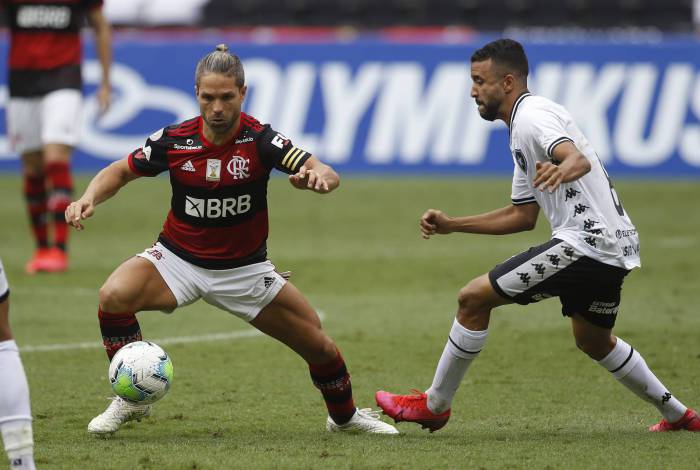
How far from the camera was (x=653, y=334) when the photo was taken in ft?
31.0

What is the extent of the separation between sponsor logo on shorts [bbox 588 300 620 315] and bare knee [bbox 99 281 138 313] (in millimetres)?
2342

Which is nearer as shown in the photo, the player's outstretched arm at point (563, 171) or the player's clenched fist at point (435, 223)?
the player's outstretched arm at point (563, 171)

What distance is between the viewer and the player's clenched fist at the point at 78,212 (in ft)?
19.4

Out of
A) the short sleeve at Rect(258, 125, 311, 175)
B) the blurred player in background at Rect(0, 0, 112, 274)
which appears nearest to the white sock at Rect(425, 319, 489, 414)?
the short sleeve at Rect(258, 125, 311, 175)

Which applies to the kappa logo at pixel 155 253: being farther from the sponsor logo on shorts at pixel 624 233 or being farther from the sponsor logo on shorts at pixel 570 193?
the sponsor logo on shorts at pixel 624 233

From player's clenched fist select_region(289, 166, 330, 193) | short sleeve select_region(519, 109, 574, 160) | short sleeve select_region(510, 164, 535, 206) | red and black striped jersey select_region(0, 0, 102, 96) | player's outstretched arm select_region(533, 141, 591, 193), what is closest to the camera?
player's outstretched arm select_region(533, 141, 591, 193)

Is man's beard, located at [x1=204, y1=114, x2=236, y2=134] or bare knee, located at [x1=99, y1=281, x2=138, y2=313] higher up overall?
man's beard, located at [x1=204, y1=114, x2=236, y2=134]

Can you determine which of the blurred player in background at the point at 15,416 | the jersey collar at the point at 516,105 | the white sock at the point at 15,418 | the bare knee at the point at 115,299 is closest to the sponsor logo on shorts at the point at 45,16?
the bare knee at the point at 115,299

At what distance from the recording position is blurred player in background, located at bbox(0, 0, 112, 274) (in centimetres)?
1212

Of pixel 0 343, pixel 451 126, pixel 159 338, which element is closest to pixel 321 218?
pixel 451 126

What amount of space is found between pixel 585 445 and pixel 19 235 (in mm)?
11040

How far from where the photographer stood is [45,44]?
12312 millimetres

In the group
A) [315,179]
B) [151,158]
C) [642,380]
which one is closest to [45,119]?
[151,158]

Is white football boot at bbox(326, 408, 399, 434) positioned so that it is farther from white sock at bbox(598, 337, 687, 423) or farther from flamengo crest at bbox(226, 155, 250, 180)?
flamengo crest at bbox(226, 155, 250, 180)
